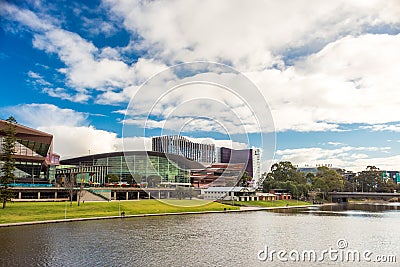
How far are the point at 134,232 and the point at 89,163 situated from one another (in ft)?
312

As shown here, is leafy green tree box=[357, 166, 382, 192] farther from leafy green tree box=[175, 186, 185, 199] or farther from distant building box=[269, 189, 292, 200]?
leafy green tree box=[175, 186, 185, 199]

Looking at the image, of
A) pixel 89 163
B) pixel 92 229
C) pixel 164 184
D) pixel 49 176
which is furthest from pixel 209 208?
pixel 89 163

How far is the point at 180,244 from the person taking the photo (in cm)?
3666

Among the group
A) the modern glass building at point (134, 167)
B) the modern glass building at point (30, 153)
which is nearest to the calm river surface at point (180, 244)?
the modern glass building at point (30, 153)

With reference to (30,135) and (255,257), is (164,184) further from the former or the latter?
(255,257)

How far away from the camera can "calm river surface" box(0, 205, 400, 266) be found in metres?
28.9

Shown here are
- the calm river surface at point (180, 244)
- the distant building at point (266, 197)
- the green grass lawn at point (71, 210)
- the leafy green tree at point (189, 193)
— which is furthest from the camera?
the distant building at point (266, 197)

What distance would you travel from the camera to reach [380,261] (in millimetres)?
28906

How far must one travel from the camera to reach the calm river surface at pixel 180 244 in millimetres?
28922

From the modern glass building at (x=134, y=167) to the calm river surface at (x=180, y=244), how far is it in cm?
6927

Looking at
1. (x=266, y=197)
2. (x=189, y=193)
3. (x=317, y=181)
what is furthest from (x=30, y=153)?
(x=317, y=181)

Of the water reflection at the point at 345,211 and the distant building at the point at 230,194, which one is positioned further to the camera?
the distant building at the point at 230,194

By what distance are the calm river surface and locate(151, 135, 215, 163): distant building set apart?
16.0 m

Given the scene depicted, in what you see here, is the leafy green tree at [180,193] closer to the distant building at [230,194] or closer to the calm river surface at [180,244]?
the distant building at [230,194]
